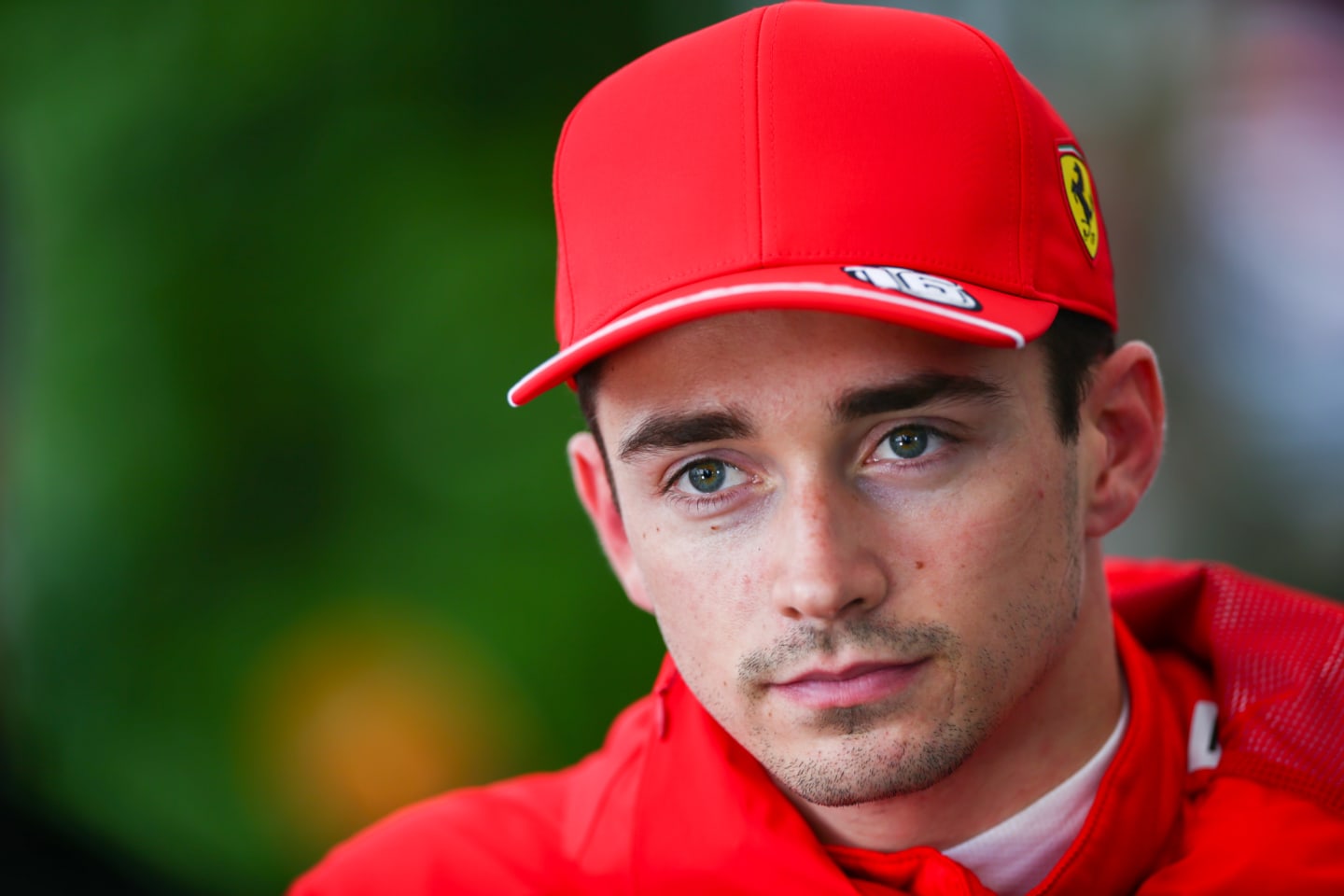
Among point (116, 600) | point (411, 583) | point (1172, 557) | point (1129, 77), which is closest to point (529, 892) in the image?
point (411, 583)

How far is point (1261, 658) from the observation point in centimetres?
156

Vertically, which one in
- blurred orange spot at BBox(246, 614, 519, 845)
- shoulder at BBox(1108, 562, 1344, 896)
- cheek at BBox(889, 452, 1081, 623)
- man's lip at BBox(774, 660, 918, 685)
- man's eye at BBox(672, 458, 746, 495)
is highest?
man's eye at BBox(672, 458, 746, 495)

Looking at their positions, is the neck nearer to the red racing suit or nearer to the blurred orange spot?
the red racing suit

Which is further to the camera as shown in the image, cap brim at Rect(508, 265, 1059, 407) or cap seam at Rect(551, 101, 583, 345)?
cap seam at Rect(551, 101, 583, 345)

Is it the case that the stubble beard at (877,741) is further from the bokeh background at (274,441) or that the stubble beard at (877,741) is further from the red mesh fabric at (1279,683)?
the bokeh background at (274,441)

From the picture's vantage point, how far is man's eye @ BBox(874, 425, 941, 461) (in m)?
1.28

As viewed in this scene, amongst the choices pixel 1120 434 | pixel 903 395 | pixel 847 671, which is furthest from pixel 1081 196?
pixel 847 671

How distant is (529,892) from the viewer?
1594 millimetres

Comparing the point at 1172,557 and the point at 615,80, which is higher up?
the point at 615,80

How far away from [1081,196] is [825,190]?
14.5 inches

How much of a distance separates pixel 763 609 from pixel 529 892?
0.56m

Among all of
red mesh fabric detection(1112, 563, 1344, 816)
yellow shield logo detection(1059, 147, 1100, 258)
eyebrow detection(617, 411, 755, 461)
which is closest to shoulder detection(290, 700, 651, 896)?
eyebrow detection(617, 411, 755, 461)

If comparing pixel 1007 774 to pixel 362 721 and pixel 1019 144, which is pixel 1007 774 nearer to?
pixel 1019 144

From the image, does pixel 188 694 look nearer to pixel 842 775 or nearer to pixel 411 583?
pixel 411 583
